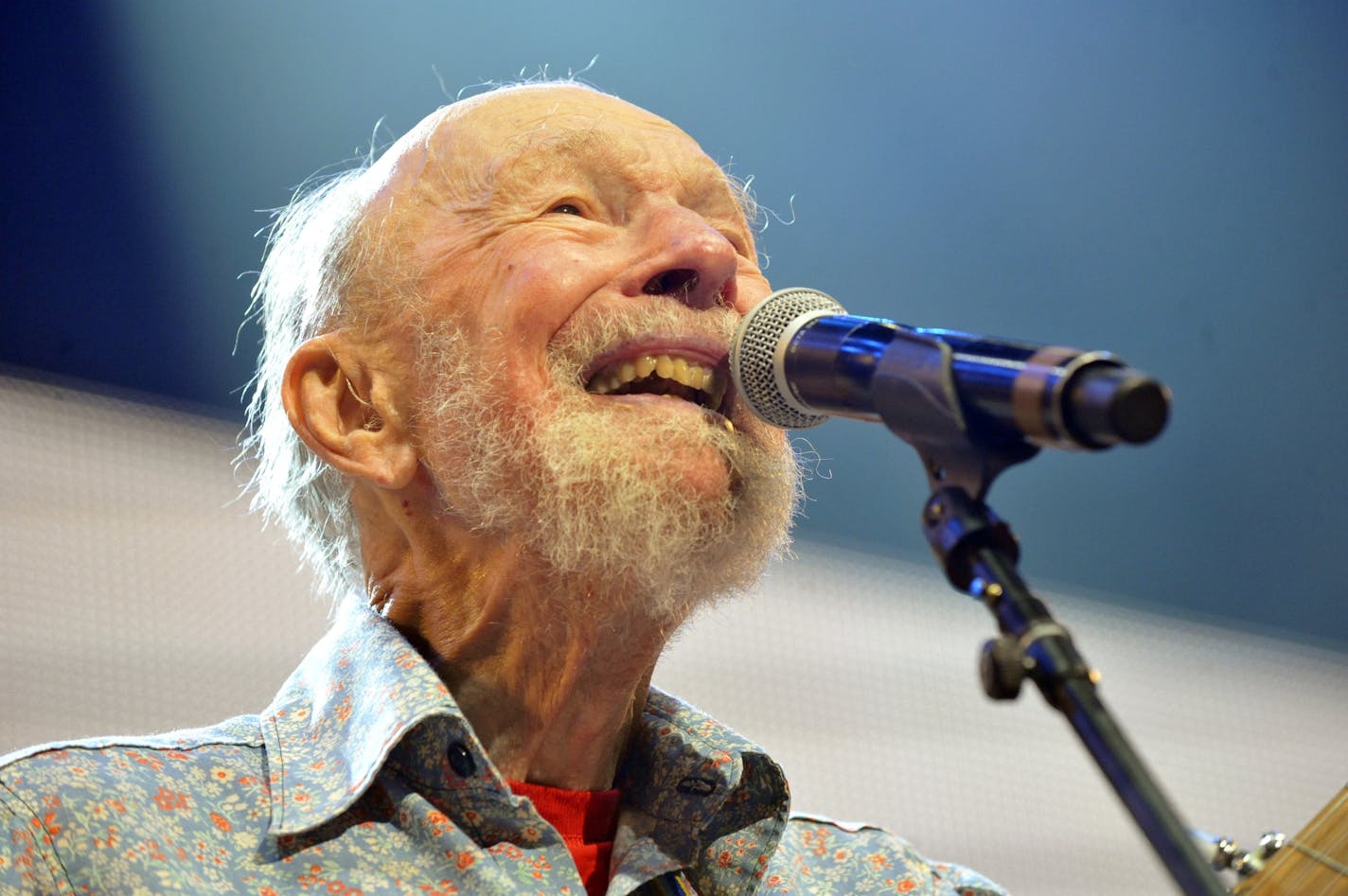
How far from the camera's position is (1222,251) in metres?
3.35

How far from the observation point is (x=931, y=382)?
1016 millimetres

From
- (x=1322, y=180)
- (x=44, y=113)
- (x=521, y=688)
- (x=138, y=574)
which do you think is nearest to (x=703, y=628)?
(x=521, y=688)

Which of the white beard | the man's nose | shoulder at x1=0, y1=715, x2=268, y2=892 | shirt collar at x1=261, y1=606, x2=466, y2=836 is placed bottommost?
shoulder at x1=0, y1=715, x2=268, y2=892

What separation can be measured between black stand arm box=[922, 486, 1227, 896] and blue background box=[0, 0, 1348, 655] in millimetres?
1696

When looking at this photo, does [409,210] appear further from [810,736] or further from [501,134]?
[810,736]

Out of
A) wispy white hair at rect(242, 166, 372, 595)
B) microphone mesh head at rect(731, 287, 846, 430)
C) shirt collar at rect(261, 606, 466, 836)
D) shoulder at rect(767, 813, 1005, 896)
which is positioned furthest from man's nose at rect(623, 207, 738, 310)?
shoulder at rect(767, 813, 1005, 896)

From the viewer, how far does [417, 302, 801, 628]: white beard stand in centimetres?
155

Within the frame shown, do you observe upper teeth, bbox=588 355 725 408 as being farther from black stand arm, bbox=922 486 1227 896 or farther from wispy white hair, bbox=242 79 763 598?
black stand arm, bbox=922 486 1227 896

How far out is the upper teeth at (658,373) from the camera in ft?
5.29

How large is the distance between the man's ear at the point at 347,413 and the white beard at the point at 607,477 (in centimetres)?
6

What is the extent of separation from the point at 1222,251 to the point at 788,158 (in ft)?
3.82

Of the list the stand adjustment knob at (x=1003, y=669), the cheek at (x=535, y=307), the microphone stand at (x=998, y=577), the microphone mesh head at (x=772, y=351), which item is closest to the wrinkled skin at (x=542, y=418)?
the cheek at (x=535, y=307)

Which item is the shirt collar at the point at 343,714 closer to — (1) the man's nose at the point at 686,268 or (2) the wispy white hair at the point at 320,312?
(2) the wispy white hair at the point at 320,312

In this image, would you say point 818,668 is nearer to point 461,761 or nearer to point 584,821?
point 584,821
